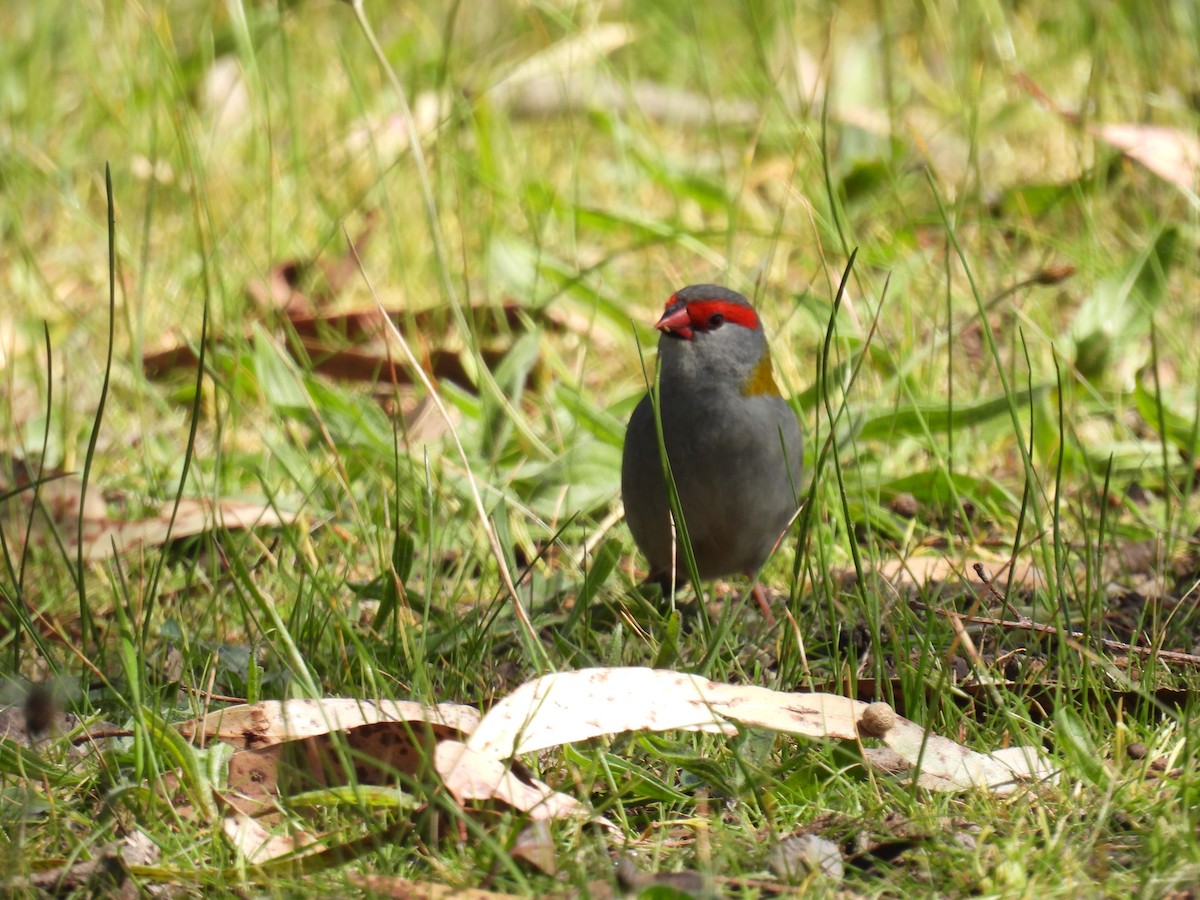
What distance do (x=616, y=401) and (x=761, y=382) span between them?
0.91 meters

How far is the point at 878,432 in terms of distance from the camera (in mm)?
4191

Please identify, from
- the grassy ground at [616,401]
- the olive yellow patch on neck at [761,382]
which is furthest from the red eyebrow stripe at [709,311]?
the grassy ground at [616,401]

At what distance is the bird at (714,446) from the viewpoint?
3.73m

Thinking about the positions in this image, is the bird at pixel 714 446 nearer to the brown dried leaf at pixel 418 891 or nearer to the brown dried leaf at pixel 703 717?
the brown dried leaf at pixel 703 717

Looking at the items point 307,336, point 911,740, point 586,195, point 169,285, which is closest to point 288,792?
point 911,740

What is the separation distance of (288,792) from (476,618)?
65cm

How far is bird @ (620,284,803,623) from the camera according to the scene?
3727mm

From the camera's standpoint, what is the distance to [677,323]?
3867 mm

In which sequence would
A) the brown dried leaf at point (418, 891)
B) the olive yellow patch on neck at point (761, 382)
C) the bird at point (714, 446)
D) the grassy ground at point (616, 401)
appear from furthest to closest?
1. the olive yellow patch on neck at point (761, 382)
2. the bird at point (714, 446)
3. the grassy ground at point (616, 401)
4. the brown dried leaf at point (418, 891)

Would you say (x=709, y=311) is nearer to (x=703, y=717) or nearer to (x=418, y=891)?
(x=703, y=717)

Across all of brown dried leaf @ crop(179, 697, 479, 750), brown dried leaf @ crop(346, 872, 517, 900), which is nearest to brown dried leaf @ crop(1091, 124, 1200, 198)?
brown dried leaf @ crop(179, 697, 479, 750)

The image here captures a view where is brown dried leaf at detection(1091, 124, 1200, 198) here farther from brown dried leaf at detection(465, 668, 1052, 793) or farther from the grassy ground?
brown dried leaf at detection(465, 668, 1052, 793)

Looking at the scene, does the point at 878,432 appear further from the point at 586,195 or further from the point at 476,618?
the point at 586,195

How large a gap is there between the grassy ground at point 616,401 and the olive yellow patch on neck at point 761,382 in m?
0.14
